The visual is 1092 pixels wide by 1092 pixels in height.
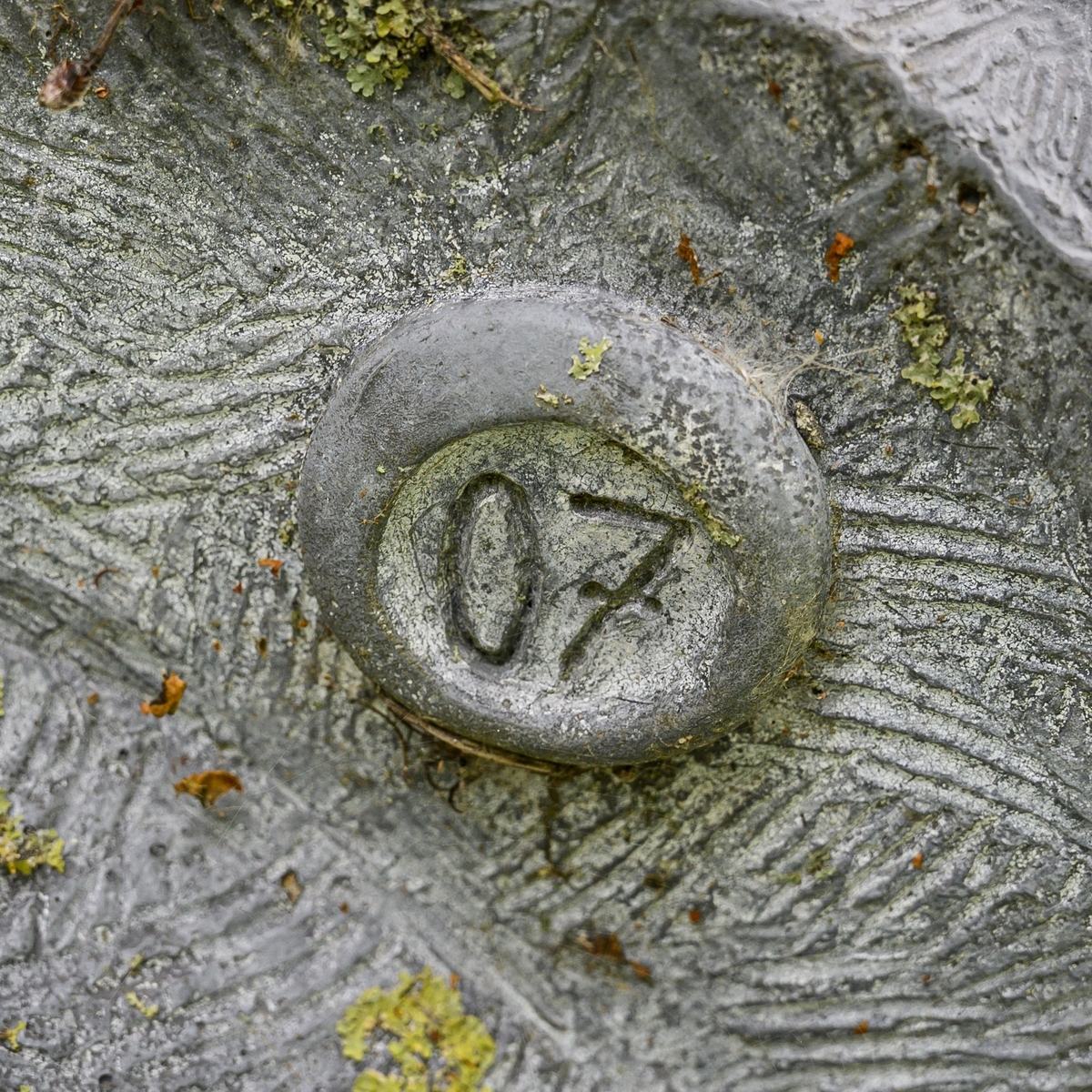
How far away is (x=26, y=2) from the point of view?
1.06m

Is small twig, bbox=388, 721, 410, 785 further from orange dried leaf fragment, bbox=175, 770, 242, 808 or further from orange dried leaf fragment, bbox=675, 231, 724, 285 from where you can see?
orange dried leaf fragment, bbox=675, 231, 724, 285

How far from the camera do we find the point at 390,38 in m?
1.00

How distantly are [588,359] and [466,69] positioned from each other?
338 mm

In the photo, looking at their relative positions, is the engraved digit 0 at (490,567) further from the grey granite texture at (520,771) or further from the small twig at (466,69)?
the small twig at (466,69)

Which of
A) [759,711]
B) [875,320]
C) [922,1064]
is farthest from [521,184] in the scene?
[922,1064]

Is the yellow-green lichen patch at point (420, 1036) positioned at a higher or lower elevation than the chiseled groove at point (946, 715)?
lower

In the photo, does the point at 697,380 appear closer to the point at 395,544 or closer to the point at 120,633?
the point at 395,544

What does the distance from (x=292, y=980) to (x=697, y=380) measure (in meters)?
0.99

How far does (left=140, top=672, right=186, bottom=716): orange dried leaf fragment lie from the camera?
127 cm

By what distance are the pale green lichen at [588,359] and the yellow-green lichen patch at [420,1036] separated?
0.87 metres

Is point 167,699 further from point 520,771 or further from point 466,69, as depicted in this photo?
point 466,69

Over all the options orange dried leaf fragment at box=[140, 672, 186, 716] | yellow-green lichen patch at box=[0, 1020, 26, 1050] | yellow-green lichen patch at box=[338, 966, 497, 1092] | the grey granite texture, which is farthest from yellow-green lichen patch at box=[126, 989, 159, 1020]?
orange dried leaf fragment at box=[140, 672, 186, 716]

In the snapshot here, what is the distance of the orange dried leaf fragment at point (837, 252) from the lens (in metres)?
1.00

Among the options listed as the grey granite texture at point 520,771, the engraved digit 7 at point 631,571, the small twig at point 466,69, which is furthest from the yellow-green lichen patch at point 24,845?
the small twig at point 466,69
